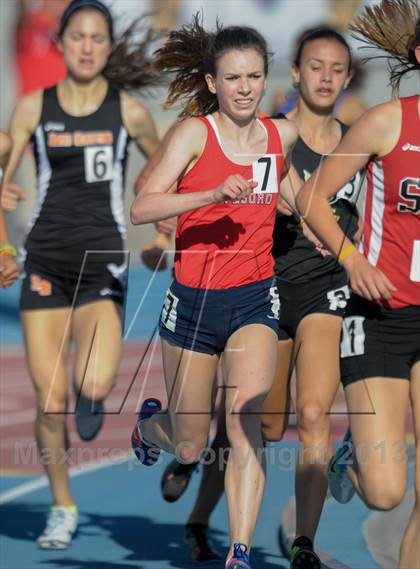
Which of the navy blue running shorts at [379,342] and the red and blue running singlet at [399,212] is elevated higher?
the red and blue running singlet at [399,212]

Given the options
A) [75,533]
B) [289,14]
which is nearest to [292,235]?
[75,533]

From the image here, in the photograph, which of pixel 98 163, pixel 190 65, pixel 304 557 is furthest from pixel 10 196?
pixel 304 557

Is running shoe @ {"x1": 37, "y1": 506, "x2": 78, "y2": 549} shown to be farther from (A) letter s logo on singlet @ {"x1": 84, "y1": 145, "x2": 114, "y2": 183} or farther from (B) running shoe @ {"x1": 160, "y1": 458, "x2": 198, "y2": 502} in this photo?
(A) letter s logo on singlet @ {"x1": 84, "y1": 145, "x2": 114, "y2": 183}

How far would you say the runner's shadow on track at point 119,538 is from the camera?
8.58 meters

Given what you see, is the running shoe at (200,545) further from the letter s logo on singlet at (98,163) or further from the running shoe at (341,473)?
the letter s logo on singlet at (98,163)

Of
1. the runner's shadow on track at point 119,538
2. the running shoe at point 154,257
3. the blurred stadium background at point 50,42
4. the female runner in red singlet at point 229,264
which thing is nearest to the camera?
the female runner in red singlet at point 229,264

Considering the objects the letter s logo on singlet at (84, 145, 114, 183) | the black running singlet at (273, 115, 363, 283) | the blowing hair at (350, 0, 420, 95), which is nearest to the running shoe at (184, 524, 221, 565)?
the black running singlet at (273, 115, 363, 283)

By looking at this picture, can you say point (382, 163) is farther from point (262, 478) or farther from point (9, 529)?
point (9, 529)

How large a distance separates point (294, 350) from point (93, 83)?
229 cm

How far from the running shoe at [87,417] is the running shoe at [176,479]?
0.51 metres

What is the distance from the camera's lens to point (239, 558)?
6699 millimetres

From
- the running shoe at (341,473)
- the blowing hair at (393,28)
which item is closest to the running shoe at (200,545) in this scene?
the running shoe at (341,473)

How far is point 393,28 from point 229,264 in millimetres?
1269

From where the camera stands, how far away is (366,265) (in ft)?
21.5
